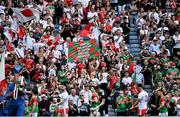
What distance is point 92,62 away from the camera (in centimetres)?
3284

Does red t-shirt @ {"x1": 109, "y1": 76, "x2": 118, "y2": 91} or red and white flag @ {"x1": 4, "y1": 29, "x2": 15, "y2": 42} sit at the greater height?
red and white flag @ {"x1": 4, "y1": 29, "x2": 15, "y2": 42}

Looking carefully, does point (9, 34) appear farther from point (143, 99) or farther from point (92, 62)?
point (143, 99)

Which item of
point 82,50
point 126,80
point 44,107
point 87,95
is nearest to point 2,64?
point 44,107

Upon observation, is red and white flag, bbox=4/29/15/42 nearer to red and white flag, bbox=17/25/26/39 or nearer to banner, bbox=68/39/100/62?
red and white flag, bbox=17/25/26/39

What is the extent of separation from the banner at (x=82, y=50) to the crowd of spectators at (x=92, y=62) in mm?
212

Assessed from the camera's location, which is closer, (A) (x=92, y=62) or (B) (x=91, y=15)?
(A) (x=92, y=62)

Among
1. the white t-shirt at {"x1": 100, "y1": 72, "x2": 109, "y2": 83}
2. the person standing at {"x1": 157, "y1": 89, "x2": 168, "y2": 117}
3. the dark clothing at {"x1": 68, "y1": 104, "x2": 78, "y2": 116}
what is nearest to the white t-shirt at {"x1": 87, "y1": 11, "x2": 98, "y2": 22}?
the white t-shirt at {"x1": 100, "y1": 72, "x2": 109, "y2": 83}

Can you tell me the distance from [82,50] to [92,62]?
0.62 metres

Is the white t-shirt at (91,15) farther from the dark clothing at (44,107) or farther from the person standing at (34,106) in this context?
the person standing at (34,106)

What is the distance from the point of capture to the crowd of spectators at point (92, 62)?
31.1m

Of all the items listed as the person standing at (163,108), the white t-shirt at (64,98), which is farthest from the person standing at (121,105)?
the white t-shirt at (64,98)

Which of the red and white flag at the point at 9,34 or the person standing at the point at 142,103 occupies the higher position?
the red and white flag at the point at 9,34

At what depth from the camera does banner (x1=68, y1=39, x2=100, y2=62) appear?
32938 mm

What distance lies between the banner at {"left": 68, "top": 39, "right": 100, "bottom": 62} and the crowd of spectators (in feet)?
0.70
